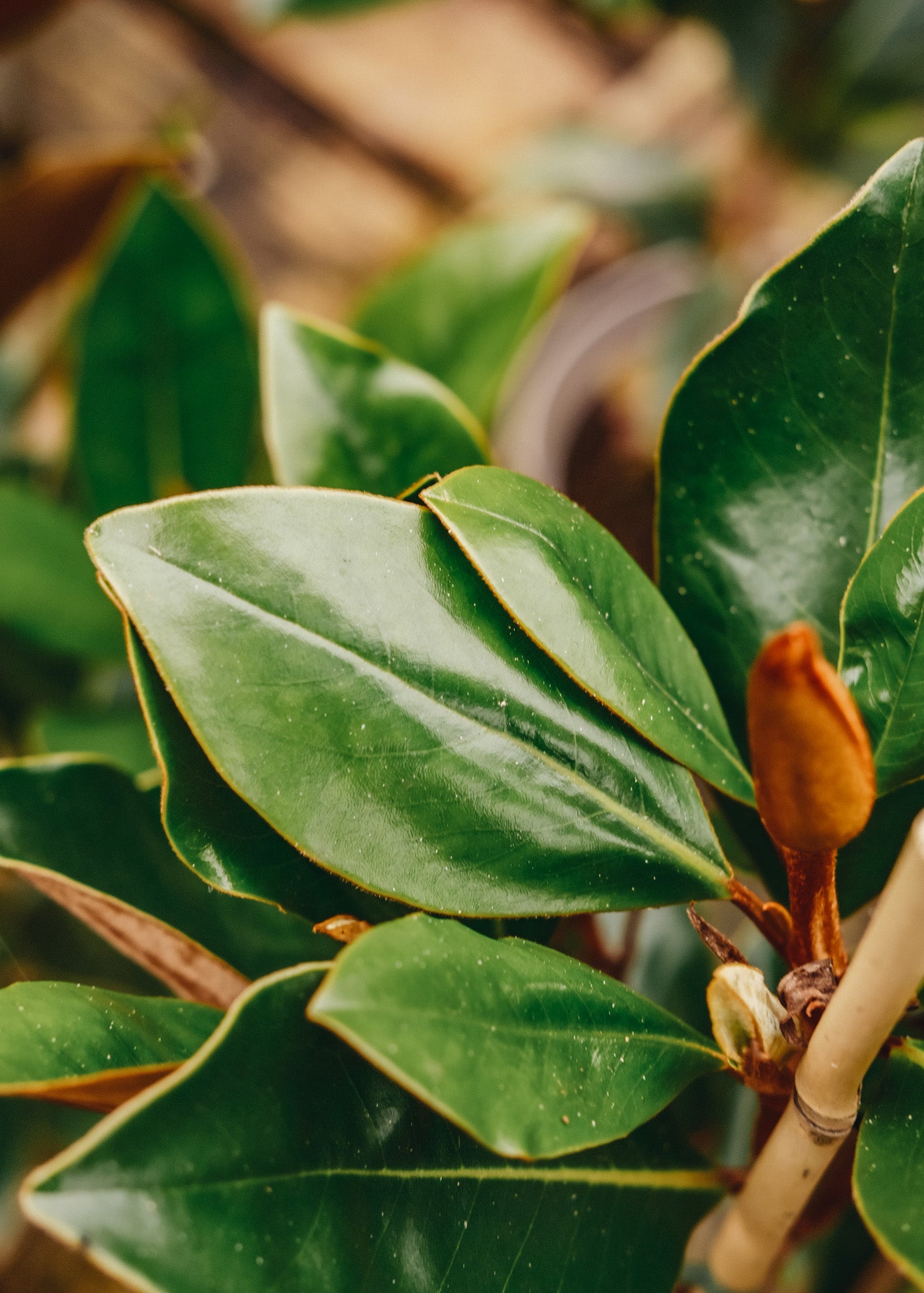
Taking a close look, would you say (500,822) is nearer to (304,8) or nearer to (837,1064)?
(837,1064)

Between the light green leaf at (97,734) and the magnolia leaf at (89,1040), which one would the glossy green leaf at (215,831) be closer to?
the magnolia leaf at (89,1040)

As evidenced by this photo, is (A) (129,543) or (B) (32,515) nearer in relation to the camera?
(A) (129,543)

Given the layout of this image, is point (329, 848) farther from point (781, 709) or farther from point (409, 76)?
point (409, 76)

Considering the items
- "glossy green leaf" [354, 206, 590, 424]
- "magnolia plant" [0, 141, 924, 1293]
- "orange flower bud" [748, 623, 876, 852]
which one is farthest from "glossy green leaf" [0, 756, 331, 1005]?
"glossy green leaf" [354, 206, 590, 424]

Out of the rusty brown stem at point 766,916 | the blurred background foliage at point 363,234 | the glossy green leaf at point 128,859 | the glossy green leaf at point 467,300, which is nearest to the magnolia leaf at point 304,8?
the blurred background foliage at point 363,234

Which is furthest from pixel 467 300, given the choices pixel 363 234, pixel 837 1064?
pixel 363 234

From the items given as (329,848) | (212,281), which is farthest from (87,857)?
(212,281)
